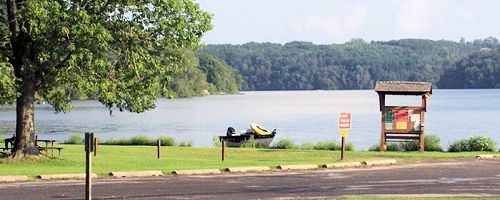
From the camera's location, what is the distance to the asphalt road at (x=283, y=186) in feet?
66.0

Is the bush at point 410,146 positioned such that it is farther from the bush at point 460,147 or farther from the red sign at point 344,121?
the red sign at point 344,121

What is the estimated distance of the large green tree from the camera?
26.3 metres

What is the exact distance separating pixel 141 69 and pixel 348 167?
724 cm

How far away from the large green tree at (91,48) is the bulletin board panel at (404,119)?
10598 mm

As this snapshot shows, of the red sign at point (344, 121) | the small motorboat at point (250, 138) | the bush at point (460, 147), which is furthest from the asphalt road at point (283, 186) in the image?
Answer: the small motorboat at point (250, 138)

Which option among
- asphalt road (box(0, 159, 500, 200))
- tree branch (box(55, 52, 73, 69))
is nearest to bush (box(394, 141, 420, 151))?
asphalt road (box(0, 159, 500, 200))

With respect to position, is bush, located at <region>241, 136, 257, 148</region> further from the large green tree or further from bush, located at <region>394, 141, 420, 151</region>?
the large green tree

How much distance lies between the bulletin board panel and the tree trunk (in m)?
14.6

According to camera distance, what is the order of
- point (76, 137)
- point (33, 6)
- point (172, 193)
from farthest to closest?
point (76, 137) < point (33, 6) < point (172, 193)

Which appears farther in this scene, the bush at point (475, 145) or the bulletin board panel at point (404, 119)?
the bush at point (475, 145)

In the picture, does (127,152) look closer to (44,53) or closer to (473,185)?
(44,53)

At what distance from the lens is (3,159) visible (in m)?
28.7

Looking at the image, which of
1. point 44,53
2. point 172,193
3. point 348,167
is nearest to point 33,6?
point 44,53

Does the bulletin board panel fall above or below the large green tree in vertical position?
below
